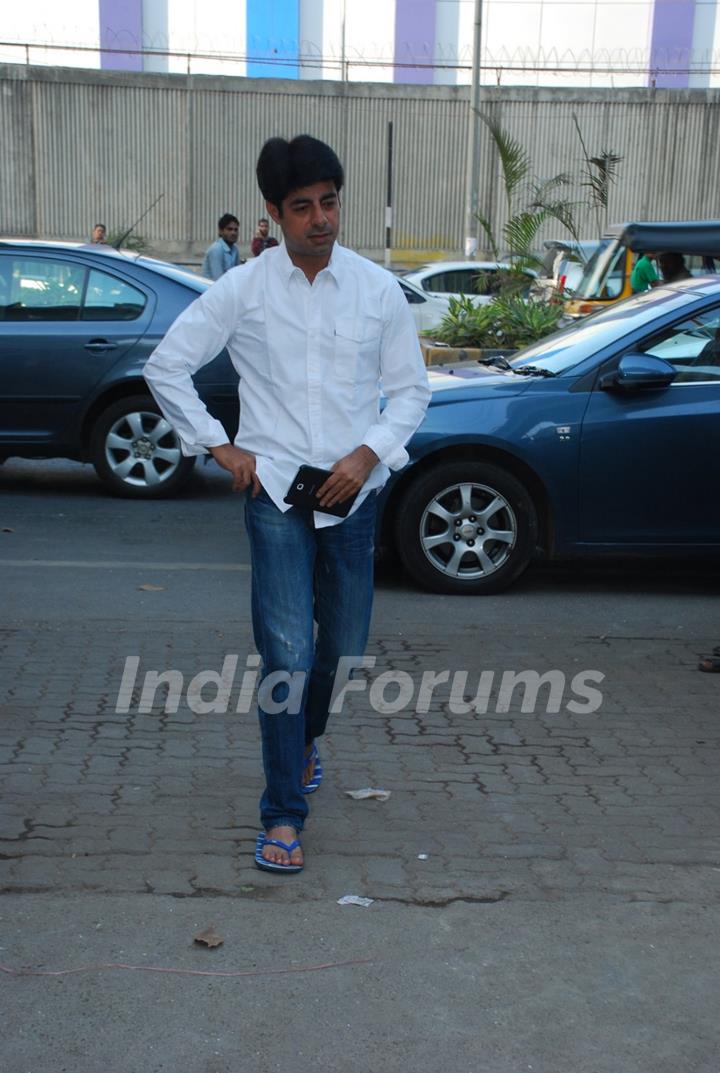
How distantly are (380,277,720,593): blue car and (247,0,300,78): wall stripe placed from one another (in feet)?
81.8

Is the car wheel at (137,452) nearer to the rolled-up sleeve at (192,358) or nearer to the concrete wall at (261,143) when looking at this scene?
the rolled-up sleeve at (192,358)

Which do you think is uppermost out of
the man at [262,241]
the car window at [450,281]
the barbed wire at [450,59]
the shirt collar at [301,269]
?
the barbed wire at [450,59]

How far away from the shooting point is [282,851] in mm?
3857

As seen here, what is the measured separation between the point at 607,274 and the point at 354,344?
1101 centimetres

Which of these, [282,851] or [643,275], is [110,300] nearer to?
[282,851]

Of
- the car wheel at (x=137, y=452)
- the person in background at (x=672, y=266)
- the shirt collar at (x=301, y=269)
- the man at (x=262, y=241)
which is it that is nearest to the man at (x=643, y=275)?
the person in background at (x=672, y=266)

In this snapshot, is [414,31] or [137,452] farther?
[414,31]

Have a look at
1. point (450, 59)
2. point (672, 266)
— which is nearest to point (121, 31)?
point (450, 59)

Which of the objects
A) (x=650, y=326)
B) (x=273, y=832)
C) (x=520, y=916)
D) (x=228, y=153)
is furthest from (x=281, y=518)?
(x=228, y=153)

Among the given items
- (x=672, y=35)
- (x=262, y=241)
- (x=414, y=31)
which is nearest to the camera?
(x=262, y=241)

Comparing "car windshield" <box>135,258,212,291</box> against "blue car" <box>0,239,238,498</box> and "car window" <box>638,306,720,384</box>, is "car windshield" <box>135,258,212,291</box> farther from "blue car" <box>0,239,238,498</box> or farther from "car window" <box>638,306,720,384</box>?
"car window" <box>638,306,720,384</box>

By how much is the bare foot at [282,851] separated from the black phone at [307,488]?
917 mm

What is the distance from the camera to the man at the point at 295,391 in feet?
12.2

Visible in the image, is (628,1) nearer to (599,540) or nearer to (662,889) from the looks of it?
(599,540)
